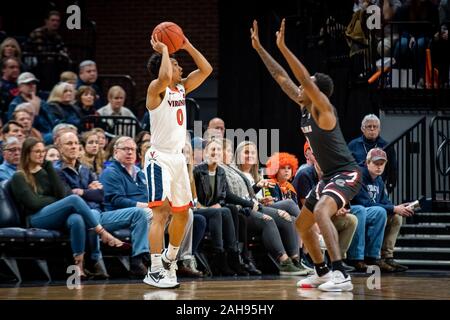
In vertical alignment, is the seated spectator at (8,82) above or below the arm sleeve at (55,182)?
above

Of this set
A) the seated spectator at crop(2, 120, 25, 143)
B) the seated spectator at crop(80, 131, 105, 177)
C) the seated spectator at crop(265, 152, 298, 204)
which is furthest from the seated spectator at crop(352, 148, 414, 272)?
the seated spectator at crop(2, 120, 25, 143)

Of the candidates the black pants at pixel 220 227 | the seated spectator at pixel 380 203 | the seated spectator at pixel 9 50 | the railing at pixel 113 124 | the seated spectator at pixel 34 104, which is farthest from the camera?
the seated spectator at pixel 9 50

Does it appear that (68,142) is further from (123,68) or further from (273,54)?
(123,68)

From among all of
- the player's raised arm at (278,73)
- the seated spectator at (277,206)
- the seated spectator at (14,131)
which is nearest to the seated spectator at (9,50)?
the seated spectator at (14,131)

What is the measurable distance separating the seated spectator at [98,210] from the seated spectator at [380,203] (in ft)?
8.80

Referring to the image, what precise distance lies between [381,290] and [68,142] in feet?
11.8

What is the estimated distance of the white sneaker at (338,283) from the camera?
821 cm

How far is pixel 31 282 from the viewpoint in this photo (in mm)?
9461

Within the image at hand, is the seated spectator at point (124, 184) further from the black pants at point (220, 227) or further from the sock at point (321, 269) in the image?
the sock at point (321, 269)

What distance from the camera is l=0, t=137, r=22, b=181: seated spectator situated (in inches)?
401

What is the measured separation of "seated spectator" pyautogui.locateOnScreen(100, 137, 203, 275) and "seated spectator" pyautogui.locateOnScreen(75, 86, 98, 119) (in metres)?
3.11

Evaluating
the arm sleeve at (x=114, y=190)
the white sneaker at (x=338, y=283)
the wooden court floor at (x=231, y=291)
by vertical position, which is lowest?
the wooden court floor at (x=231, y=291)

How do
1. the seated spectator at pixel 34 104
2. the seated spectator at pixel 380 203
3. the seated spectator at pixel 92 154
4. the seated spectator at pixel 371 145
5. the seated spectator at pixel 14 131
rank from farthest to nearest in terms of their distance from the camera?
the seated spectator at pixel 34 104 → the seated spectator at pixel 371 145 → the seated spectator at pixel 380 203 → the seated spectator at pixel 92 154 → the seated spectator at pixel 14 131
